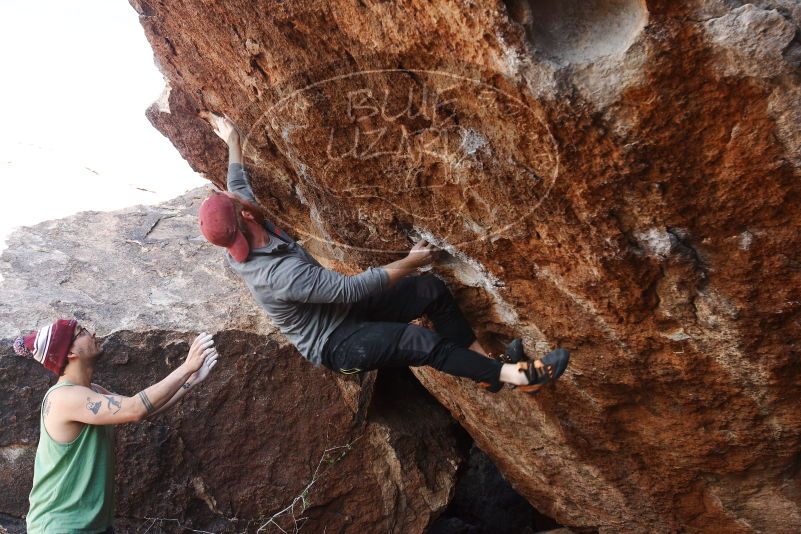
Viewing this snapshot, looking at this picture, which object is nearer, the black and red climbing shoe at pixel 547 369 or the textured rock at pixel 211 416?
the black and red climbing shoe at pixel 547 369

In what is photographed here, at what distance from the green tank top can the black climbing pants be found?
1288 millimetres

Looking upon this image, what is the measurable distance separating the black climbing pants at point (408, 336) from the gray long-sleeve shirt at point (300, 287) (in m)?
0.09

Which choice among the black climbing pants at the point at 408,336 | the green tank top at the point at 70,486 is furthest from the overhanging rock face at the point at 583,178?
the green tank top at the point at 70,486

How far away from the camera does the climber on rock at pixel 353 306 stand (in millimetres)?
3281

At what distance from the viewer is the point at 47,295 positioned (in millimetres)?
4684

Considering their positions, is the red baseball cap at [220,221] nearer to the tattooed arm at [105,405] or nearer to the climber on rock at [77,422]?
the climber on rock at [77,422]

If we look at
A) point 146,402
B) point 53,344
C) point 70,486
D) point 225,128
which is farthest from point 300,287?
point 70,486

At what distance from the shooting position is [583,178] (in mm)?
2857

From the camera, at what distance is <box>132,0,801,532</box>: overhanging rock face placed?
8.23 ft

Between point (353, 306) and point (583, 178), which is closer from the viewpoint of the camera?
point (583, 178)

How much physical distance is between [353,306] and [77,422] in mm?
1506

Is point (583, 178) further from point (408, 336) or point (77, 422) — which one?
point (77, 422)

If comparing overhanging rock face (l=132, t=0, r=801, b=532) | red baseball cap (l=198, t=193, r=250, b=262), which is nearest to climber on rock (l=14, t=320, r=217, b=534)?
red baseball cap (l=198, t=193, r=250, b=262)

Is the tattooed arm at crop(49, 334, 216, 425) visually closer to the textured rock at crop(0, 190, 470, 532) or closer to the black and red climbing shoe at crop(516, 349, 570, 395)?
the textured rock at crop(0, 190, 470, 532)
